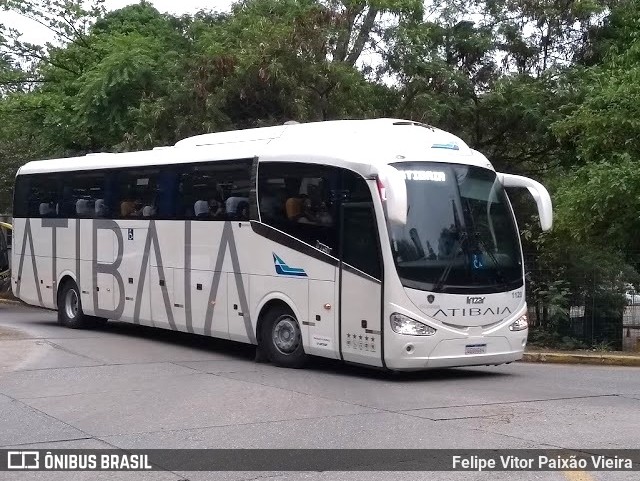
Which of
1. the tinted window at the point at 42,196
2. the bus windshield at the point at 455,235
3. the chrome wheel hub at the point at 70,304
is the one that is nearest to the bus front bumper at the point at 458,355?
the bus windshield at the point at 455,235

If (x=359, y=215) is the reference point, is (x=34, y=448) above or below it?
below

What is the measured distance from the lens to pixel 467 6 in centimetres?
2333

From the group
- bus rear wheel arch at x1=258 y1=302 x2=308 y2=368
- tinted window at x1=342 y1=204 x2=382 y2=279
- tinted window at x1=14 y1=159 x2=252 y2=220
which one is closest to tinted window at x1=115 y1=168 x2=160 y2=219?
tinted window at x1=14 y1=159 x2=252 y2=220

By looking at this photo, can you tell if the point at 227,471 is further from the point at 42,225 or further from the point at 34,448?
the point at 42,225

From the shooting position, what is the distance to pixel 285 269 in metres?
14.6

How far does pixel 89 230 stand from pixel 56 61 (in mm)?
11508

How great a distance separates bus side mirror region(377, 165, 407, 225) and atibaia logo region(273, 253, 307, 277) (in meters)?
2.22

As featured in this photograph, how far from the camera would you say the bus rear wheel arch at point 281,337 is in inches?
575

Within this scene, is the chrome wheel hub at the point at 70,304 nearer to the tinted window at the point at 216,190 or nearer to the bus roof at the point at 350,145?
the tinted window at the point at 216,190

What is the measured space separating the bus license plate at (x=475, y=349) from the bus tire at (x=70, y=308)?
948cm

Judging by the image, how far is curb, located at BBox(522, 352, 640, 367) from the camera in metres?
16.8

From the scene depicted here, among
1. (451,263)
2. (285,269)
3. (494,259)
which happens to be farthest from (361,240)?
(494,259)

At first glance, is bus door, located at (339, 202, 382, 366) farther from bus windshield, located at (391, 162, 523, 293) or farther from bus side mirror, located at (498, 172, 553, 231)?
bus side mirror, located at (498, 172, 553, 231)

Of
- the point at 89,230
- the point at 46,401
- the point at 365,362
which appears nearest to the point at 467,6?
the point at 89,230
